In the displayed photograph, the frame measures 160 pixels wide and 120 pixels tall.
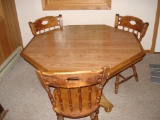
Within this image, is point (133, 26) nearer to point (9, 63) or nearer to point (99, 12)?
point (99, 12)

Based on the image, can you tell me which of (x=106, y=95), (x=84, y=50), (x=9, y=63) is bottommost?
(x=106, y=95)

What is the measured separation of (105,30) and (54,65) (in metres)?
1.00

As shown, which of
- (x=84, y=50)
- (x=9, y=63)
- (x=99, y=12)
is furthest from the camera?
(x=99, y=12)

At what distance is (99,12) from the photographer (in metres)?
3.05

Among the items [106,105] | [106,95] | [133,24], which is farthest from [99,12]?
[106,105]

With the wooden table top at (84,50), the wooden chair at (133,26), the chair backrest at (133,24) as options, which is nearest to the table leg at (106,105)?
the wooden chair at (133,26)

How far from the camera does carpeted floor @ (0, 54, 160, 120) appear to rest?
200 centimetres

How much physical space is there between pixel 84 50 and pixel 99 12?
1552 millimetres

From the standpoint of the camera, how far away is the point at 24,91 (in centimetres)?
242

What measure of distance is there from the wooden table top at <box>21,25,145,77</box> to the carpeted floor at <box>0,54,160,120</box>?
75cm

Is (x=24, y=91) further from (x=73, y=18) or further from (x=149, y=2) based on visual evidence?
(x=149, y=2)

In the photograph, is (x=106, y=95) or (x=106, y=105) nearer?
(x=106, y=105)

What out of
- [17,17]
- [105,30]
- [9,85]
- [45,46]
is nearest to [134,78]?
[105,30]

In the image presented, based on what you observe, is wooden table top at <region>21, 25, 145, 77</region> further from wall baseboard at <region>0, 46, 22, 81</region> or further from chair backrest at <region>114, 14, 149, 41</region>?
wall baseboard at <region>0, 46, 22, 81</region>
